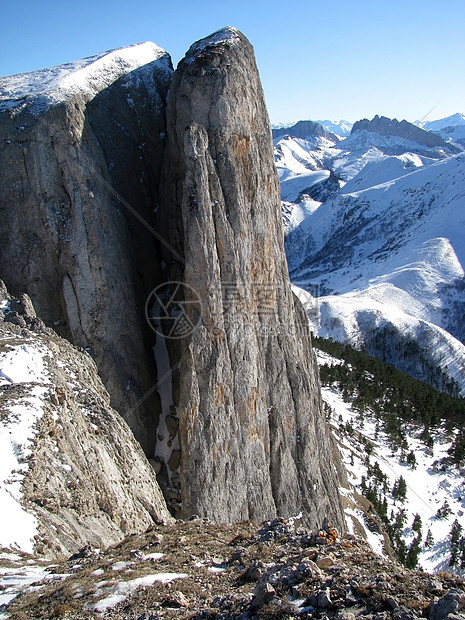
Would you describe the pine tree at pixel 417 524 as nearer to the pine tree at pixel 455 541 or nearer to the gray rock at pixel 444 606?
the pine tree at pixel 455 541

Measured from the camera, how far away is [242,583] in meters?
8.92

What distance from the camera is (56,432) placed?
47.0 ft

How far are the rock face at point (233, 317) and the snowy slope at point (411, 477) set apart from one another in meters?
12.4

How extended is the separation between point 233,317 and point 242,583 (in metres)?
15.7

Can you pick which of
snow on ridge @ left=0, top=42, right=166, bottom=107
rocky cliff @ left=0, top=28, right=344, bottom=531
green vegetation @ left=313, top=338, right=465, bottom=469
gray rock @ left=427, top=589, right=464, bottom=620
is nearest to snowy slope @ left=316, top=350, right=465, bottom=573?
green vegetation @ left=313, top=338, right=465, bottom=469

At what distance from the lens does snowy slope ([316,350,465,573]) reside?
4619 centimetres

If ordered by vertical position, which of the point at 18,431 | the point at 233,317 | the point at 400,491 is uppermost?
the point at 233,317

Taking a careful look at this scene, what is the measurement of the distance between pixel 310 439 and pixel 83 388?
14.8m

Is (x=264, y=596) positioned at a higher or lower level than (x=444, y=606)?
higher

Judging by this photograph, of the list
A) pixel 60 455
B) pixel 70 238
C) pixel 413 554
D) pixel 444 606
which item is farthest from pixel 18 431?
pixel 413 554

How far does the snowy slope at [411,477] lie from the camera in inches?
1818

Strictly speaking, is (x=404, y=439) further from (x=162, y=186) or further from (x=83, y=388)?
(x=83, y=388)

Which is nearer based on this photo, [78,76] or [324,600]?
[324,600]

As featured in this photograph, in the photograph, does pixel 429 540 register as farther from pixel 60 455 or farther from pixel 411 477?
pixel 60 455
